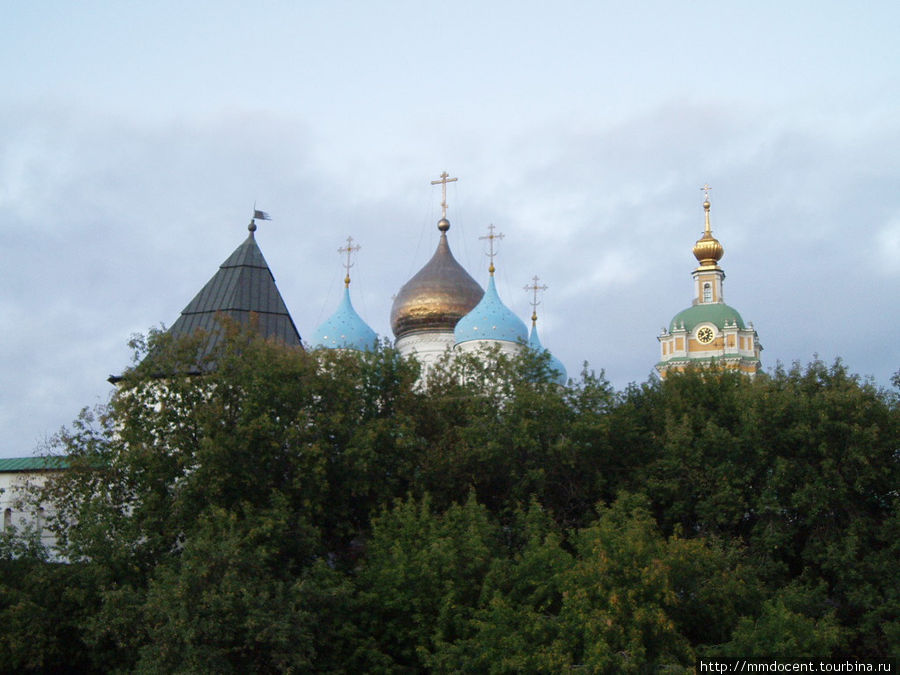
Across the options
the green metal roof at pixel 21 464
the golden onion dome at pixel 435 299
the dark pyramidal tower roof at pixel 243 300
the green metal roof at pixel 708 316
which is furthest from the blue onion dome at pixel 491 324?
the green metal roof at pixel 708 316

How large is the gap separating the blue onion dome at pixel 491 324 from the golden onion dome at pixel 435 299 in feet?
13.0

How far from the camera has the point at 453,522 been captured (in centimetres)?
2080

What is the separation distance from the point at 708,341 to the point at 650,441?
40.6 m

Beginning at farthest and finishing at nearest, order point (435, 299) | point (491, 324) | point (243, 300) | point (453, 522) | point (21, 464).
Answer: point (435, 299)
point (491, 324)
point (243, 300)
point (21, 464)
point (453, 522)

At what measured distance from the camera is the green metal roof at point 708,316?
208ft

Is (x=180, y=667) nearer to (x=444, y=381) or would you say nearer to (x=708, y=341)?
(x=444, y=381)

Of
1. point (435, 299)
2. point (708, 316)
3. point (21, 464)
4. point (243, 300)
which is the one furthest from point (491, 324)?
point (708, 316)

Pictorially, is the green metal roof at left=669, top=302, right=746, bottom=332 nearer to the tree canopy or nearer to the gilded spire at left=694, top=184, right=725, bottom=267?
the gilded spire at left=694, top=184, right=725, bottom=267

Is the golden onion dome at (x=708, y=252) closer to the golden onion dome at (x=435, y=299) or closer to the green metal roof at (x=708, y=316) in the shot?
the green metal roof at (x=708, y=316)

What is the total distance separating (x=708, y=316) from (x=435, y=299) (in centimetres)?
2628

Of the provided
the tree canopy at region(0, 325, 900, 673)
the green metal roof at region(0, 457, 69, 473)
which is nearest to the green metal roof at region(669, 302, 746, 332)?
the tree canopy at region(0, 325, 900, 673)

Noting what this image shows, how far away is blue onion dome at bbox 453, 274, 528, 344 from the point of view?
1462 inches

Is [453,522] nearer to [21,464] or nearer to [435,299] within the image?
[21,464]

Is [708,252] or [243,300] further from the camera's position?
[708,252]
